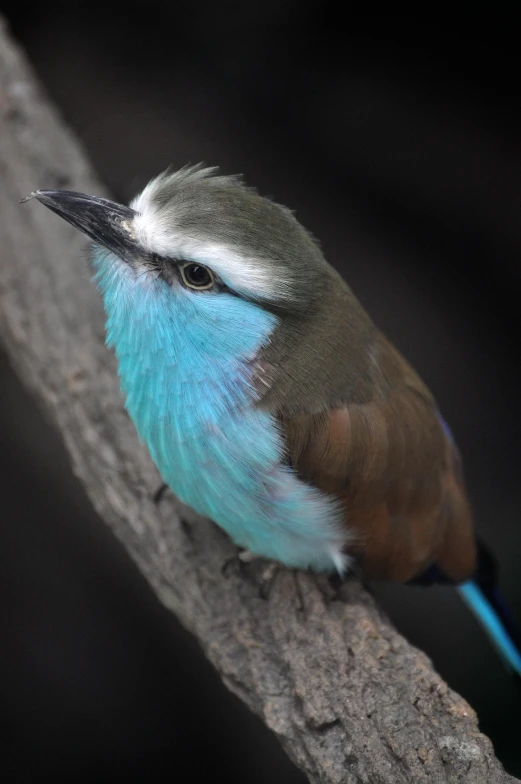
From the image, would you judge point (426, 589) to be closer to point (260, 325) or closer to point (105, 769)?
point (105, 769)

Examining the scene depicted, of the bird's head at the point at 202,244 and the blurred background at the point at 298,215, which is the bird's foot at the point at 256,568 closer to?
the bird's head at the point at 202,244

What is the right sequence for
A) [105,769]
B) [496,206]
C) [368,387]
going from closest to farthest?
[368,387], [105,769], [496,206]

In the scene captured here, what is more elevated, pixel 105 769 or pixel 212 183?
pixel 212 183

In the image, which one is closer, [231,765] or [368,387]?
[368,387]

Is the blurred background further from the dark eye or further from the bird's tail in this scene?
the dark eye

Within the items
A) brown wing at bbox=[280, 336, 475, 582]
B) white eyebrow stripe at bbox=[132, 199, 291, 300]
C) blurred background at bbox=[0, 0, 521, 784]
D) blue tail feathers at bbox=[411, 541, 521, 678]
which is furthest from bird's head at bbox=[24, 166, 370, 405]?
blurred background at bbox=[0, 0, 521, 784]

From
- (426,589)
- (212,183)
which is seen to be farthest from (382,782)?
(426,589)

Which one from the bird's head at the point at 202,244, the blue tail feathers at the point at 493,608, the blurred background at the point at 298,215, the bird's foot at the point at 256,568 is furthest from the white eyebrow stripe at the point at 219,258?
Result: the blurred background at the point at 298,215
